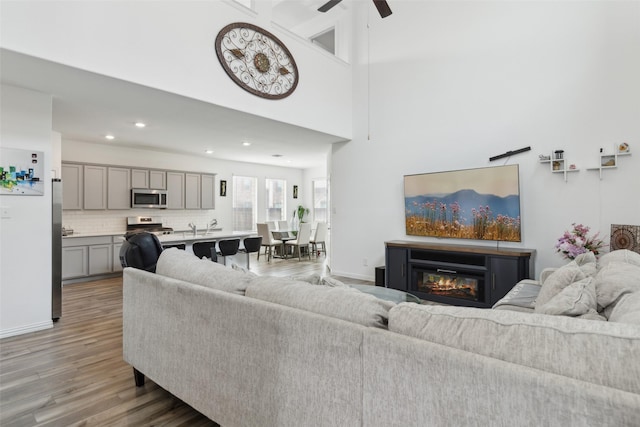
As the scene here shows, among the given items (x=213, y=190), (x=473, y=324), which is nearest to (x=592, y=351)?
(x=473, y=324)

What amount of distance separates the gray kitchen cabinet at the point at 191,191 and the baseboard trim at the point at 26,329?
182 inches

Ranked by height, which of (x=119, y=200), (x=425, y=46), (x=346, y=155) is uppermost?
(x=425, y=46)

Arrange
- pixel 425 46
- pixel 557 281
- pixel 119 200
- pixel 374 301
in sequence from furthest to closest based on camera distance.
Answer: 1. pixel 119 200
2. pixel 425 46
3. pixel 557 281
4. pixel 374 301

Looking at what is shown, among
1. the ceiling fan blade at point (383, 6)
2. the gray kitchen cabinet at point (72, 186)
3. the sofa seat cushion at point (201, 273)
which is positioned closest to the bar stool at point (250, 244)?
the gray kitchen cabinet at point (72, 186)

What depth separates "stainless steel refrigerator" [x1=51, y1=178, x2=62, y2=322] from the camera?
3729mm

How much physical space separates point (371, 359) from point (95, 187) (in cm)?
705

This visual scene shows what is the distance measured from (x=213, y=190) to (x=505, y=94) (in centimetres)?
667

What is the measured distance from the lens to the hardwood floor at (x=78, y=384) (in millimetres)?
2029

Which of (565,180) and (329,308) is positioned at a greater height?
(565,180)

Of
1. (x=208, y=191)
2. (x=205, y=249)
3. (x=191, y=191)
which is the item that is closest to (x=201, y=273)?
(x=205, y=249)

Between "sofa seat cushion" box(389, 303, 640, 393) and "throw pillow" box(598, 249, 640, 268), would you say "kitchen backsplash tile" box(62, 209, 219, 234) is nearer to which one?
"sofa seat cushion" box(389, 303, 640, 393)

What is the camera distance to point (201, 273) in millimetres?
2049

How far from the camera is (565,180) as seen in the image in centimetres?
403

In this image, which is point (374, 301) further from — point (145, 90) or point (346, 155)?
point (346, 155)
